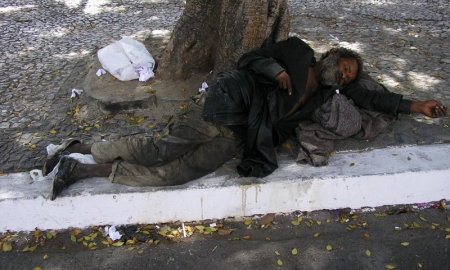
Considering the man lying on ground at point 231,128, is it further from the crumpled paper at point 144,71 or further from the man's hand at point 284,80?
the crumpled paper at point 144,71

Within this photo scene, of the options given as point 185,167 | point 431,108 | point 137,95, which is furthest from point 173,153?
point 431,108

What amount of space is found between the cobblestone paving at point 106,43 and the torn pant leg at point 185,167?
2.40 feet

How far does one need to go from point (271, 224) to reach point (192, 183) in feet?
2.34

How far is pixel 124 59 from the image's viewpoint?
4672 millimetres

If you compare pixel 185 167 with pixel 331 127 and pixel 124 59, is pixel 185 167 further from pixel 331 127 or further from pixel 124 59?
pixel 124 59

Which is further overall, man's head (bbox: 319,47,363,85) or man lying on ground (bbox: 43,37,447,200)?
man's head (bbox: 319,47,363,85)

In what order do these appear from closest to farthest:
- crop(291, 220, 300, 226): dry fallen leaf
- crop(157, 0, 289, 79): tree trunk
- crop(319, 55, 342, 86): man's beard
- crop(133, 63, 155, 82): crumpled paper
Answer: crop(291, 220, 300, 226): dry fallen leaf → crop(319, 55, 342, 86): man's beard → crop(157, 0, 289, 79): tree trunk → crop(133, 63, 155, 82): crumpled paper

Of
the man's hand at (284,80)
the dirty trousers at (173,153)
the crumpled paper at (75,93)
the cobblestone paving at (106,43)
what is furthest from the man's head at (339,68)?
the crumpled paper at (75,93)

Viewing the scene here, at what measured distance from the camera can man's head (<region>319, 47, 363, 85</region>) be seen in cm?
349

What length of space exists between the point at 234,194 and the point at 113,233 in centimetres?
98

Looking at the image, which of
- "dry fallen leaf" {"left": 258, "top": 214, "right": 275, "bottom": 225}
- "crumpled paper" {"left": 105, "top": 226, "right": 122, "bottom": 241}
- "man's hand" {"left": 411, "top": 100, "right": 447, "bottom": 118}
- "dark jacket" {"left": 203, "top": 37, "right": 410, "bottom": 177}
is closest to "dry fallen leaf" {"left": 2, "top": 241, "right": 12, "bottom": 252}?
"crumpled paper" {"left": 105, "top": 226, "right": 122, "bottom": 241}

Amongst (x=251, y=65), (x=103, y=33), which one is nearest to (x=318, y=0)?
(x=103, y=33)

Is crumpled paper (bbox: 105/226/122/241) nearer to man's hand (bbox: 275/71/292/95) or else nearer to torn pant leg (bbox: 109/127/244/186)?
torn pant leg (bbox: 109/127/244/186)

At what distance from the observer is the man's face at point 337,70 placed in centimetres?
349
